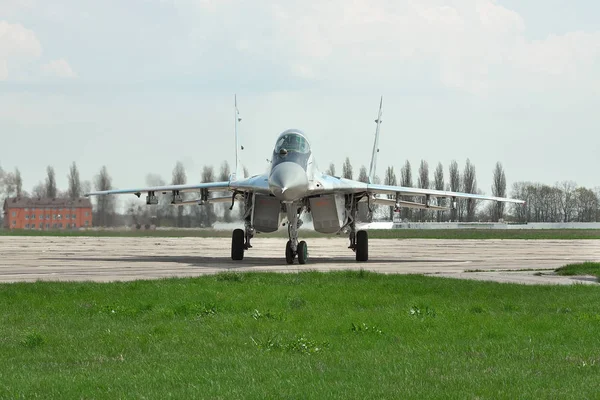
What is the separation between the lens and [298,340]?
9781 mm

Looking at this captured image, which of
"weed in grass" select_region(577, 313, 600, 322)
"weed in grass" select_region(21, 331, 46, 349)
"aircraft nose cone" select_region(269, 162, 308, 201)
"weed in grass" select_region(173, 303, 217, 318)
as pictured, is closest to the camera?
"weed in grass" select_region(21, 331, 46, 349)

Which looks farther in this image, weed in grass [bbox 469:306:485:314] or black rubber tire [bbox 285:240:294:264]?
black rubber tire [bbox 285:240:294:264]

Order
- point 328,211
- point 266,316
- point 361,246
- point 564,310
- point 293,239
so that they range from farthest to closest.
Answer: point 361,246
point 328,211
point 293,239
point 564,310
point 266,316

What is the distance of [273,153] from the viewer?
85.6 ft

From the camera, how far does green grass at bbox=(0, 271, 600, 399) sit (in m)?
7.52

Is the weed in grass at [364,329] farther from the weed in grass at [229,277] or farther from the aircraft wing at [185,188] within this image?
the aircraft wing at [185,188]

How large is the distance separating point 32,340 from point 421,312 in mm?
5588

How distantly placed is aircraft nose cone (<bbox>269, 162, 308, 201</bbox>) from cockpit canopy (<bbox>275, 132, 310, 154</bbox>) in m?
0.71

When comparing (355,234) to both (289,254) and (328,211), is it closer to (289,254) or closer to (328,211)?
(328,211)

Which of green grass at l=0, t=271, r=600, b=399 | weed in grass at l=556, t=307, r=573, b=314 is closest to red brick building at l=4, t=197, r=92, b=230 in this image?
green grass at l=0, t=271, r=600, b=399

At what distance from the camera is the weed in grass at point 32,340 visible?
9670mm

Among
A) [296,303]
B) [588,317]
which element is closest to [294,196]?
[296,303]

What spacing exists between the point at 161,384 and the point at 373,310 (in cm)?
579

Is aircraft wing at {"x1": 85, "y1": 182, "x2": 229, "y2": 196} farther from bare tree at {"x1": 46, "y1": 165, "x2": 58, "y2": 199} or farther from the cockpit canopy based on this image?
bare tree at {"x1": 46, "y1": 165, "x2": 58, "y2": 199}
